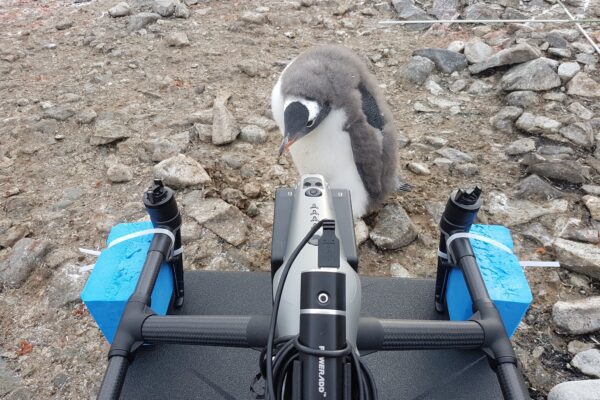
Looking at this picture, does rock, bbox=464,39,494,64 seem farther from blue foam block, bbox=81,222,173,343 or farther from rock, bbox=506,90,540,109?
blue foam block, bbox=81,222,173,343

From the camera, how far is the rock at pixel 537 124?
7.07 feet

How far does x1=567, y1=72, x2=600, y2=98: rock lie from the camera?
2.38 meters

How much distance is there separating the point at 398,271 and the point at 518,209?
0.55 m

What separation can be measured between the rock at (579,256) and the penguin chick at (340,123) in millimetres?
583

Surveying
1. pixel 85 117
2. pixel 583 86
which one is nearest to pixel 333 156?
pixel 85 117

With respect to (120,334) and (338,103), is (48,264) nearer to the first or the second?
(120,334)

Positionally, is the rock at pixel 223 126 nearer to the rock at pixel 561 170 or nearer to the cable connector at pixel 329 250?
the rock at pixel 561 170

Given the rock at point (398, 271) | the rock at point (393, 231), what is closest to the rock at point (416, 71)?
the rock at point (393, 231)

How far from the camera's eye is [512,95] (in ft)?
7.84

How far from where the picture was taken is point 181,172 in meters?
1.89

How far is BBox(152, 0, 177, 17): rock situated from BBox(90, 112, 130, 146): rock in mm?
1310

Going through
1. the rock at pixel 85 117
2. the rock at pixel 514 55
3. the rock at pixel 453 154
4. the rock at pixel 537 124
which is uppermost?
the rock at pixel 85 117

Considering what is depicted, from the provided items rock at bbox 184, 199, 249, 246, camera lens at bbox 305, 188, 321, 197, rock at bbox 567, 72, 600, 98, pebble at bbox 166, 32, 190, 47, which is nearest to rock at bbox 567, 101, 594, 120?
rock at bbox 567, 72, 600, 98

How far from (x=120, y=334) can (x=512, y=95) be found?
215 centimetres
